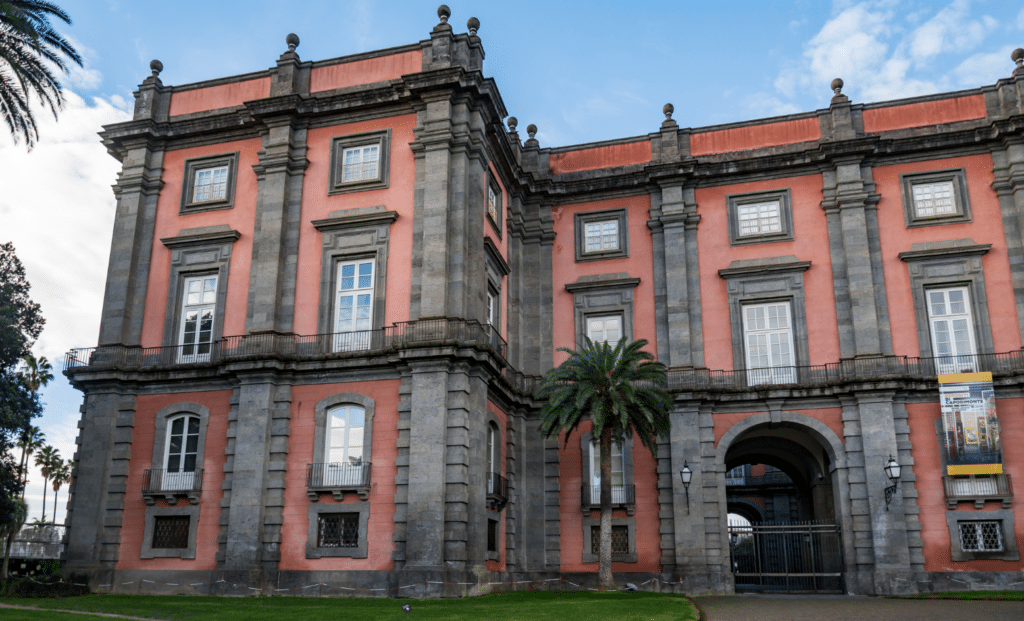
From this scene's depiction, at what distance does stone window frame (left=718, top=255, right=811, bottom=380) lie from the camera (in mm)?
27641

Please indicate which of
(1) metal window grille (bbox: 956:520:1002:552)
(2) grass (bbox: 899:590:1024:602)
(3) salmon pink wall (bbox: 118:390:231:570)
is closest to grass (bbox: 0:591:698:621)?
(3) salmon pink wall (bbox: 118:390:231:570)

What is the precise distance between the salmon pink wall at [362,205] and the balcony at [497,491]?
213 inches

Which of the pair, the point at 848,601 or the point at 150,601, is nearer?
the point at 150,601

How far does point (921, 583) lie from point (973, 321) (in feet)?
26.8

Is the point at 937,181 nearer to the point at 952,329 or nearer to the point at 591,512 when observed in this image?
the point at 952,329

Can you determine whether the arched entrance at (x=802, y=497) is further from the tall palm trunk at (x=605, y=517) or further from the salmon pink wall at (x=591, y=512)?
the tall palm trunk at (x=605, y=517)

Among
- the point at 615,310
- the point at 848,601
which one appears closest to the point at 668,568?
the point at 848,601

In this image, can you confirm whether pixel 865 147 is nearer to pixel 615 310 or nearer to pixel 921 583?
pixel 615 310

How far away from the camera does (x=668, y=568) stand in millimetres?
25781

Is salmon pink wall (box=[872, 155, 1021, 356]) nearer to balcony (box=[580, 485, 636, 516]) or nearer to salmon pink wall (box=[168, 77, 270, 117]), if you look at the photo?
balcony (box=[580, 485, 636, 516])

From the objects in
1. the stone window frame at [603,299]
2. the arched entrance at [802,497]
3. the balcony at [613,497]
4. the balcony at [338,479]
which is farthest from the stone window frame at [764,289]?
the balcony at [338,479]

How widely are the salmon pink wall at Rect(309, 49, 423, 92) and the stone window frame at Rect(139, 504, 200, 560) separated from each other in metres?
13.1

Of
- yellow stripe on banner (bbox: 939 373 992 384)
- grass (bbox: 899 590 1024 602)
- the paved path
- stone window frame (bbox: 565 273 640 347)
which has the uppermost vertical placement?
stone window frame (bbox: 565 273 640 347)

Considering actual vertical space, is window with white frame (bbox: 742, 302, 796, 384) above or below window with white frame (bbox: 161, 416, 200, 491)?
above
